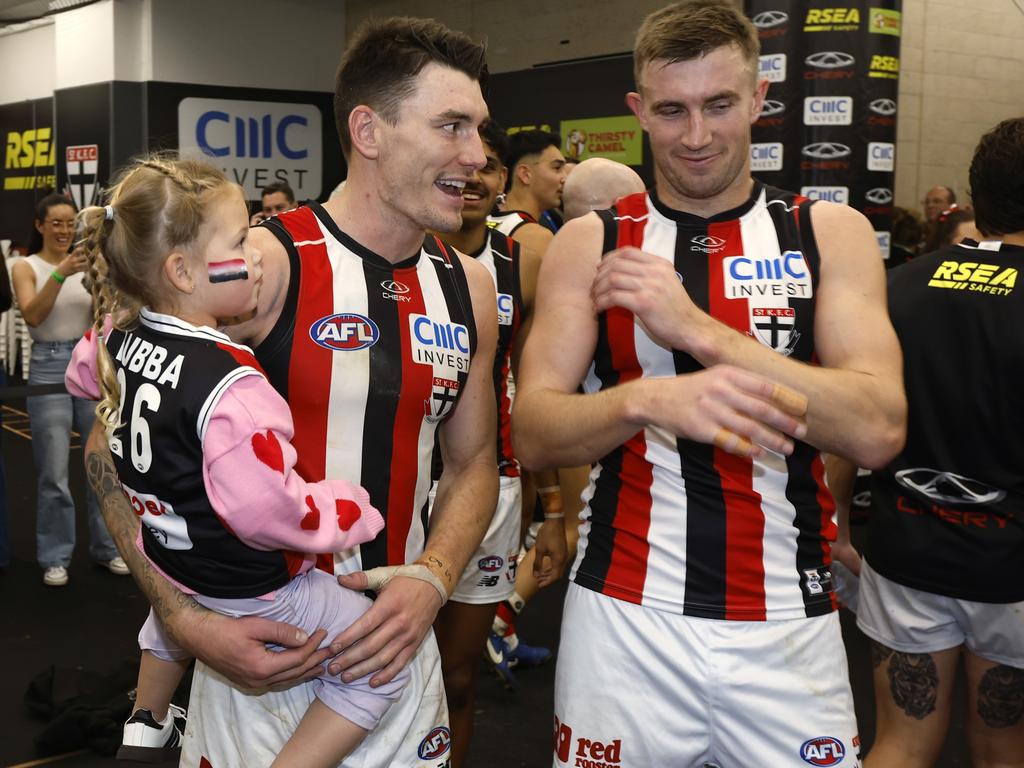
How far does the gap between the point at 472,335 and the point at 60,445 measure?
4318 mm

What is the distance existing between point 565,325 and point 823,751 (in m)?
0.88

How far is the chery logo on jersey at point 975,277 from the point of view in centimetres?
265

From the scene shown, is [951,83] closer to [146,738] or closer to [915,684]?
[915,684]

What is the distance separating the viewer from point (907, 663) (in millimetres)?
2738

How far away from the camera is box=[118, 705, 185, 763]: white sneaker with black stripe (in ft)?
6.84

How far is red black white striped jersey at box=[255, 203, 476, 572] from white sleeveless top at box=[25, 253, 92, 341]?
13.4ft

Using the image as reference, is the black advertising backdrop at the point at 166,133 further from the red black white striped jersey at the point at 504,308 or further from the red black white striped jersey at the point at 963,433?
the red black white striped jersey at the point at 963,433

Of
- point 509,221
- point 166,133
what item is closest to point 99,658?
point 509,221

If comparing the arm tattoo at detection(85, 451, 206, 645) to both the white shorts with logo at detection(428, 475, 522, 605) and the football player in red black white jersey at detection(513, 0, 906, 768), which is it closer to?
the football player in red black white jersey at detection(513, 0, 906, 768)

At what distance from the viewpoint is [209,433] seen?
1.67 m

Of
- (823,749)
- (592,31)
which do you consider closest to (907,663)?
(823,749)

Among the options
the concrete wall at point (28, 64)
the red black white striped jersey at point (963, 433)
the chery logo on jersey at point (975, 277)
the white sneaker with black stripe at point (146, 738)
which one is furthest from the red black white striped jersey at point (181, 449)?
the concrete wall at point (28, 64)

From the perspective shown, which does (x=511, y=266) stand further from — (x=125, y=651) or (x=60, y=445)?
(x=60, y=445)

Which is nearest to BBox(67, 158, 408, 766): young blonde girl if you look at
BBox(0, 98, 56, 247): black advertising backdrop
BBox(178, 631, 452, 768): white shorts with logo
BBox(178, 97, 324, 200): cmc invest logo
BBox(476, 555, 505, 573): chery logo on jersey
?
BBox(178, 631, 452, 768): white shorts with logo
